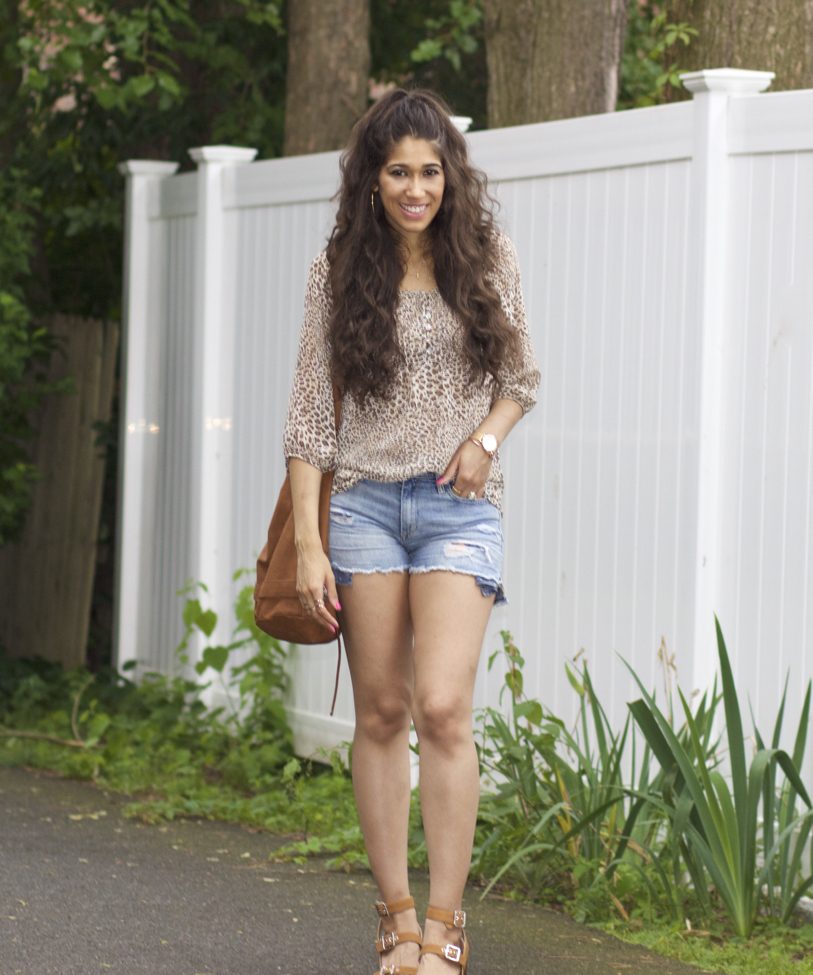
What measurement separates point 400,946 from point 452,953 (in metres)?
0.15

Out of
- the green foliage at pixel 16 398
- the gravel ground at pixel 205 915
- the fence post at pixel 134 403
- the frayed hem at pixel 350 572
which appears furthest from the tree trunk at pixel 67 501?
the frayed hem at pixel 350 572

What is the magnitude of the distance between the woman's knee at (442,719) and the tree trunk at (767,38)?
2.49 m

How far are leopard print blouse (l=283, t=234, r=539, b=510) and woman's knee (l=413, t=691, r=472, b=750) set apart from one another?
465 mm

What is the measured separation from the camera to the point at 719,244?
3.75m

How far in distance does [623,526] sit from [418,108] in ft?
4.88

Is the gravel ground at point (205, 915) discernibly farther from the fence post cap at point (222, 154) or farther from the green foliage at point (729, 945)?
the fence post cap at point (222, 154)

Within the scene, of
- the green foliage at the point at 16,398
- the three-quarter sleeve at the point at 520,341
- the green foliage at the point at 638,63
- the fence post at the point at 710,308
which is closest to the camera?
the three-quarter sleeve at the point at 520,341

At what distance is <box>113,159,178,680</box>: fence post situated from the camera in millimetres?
6191

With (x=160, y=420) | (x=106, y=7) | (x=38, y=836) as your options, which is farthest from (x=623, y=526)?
(x=106, y=7)

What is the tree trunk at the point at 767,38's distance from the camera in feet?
14.2

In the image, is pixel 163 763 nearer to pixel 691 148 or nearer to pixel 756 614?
pixel 756 614

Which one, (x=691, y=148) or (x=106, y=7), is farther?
(x=106, y=7)

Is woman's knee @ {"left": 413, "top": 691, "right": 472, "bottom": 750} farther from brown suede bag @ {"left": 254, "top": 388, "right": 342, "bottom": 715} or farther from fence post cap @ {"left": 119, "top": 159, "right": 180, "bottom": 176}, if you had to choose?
fence post cap @ {"left": 119, "top": 159, "right": 180, "bottom": 176}

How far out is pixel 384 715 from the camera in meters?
3.05
